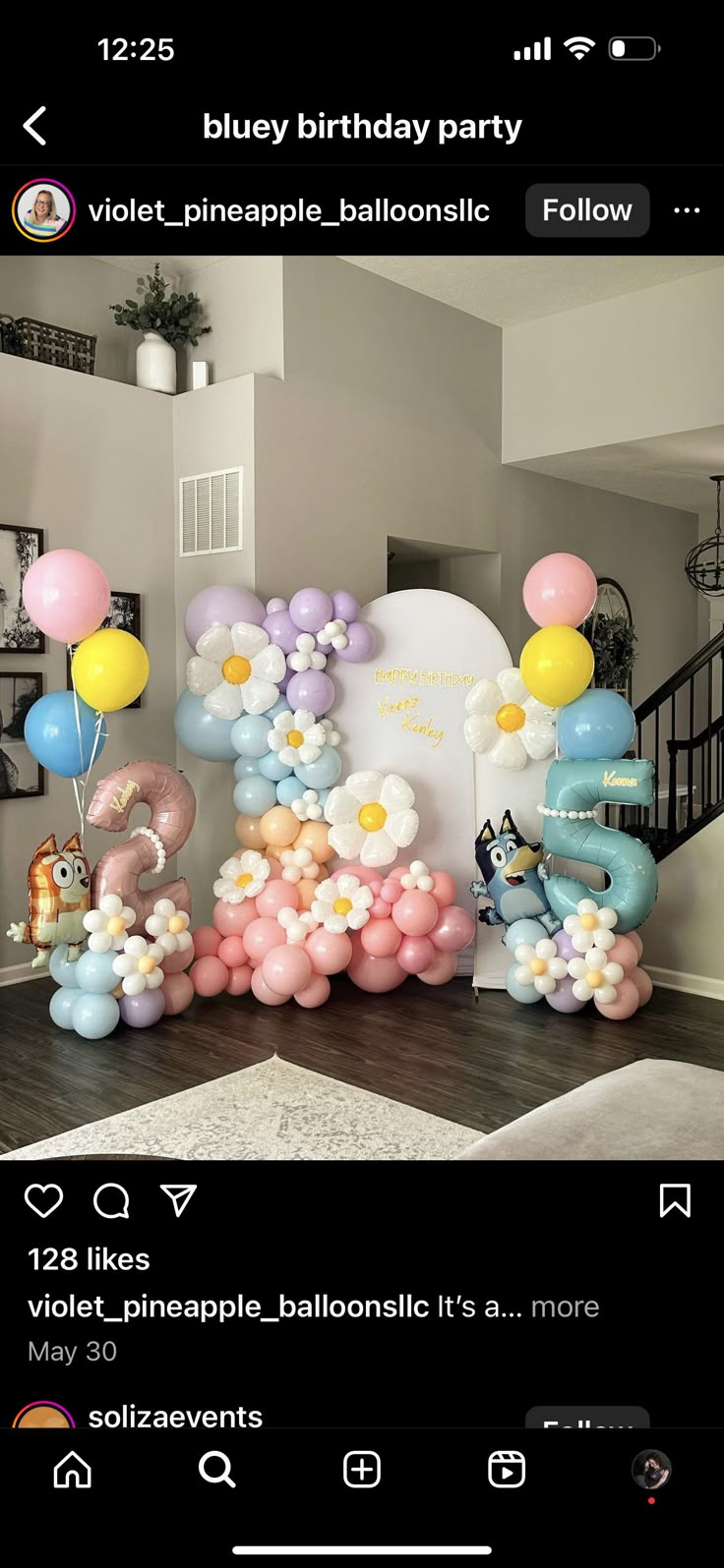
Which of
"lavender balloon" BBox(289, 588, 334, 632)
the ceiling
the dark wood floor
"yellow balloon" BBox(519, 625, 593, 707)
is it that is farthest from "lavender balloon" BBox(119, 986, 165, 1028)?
the ceiling

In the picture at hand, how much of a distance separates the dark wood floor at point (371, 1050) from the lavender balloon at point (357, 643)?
1.43m

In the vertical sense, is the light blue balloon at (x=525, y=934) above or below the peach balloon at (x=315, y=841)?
below

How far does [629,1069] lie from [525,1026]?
6.80 ft

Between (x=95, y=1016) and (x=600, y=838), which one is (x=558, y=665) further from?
(x=95, y=1016)

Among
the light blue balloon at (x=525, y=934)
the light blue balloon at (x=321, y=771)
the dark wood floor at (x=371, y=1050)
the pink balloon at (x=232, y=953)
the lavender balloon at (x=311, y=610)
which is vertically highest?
the lavender balloon at (x=311, y=610)

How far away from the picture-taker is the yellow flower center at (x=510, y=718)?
4403mm

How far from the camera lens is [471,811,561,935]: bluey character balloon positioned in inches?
164

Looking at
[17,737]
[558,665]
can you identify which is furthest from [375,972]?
[17,737]

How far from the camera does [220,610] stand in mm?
4469

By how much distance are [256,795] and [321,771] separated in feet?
0.97
